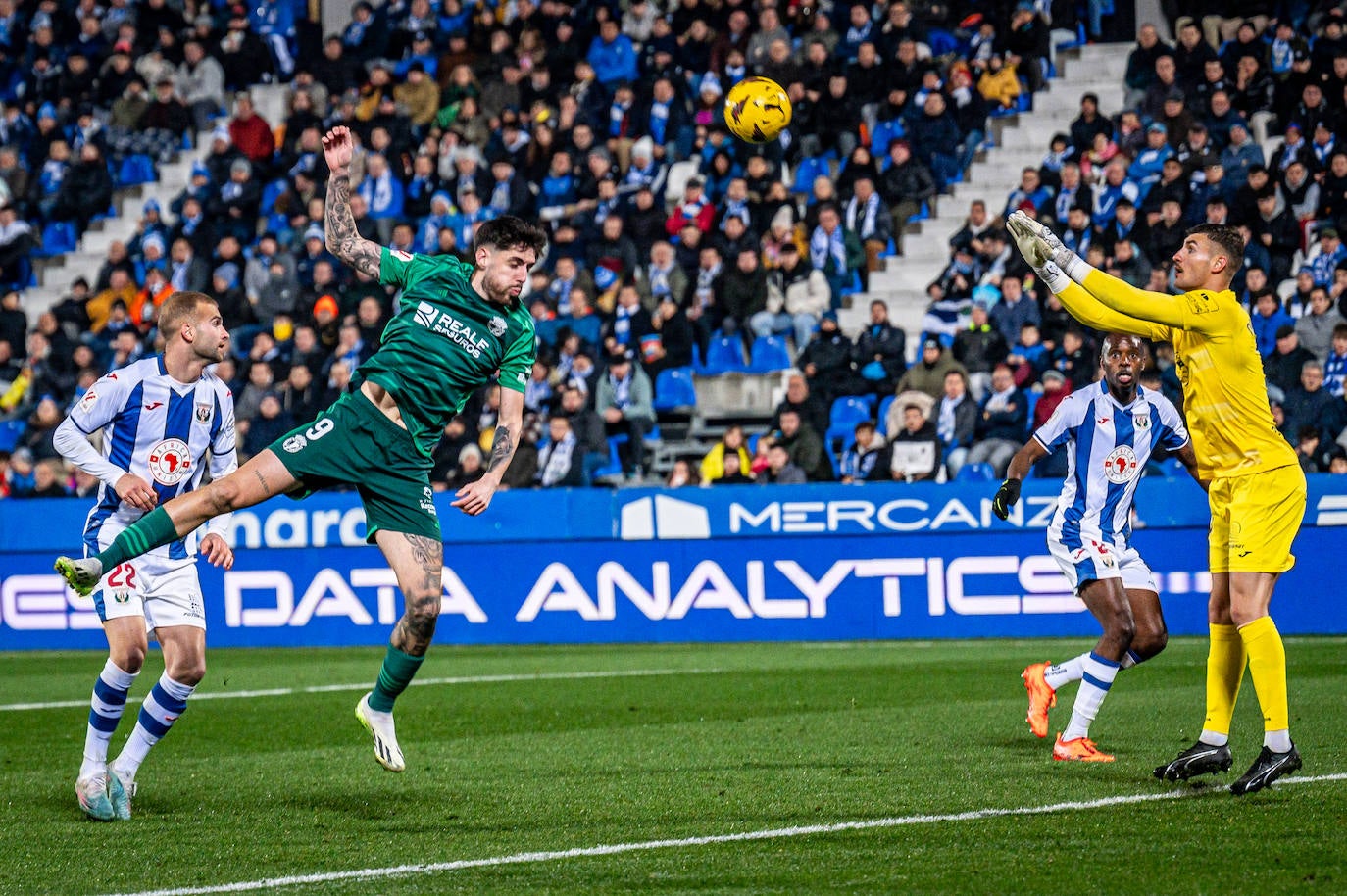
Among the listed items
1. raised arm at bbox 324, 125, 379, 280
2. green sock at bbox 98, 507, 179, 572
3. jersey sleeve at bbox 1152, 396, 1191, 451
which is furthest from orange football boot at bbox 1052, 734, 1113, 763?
green sock at bbox 98, 507, 179, 572

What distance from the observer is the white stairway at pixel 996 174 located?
21.2 metres

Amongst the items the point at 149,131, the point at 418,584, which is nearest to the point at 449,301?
the point at 418,584

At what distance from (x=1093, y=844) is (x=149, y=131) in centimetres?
2300

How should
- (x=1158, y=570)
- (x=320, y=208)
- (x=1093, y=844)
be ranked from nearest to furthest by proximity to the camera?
(x=1093, y=844) → (x=1158, y=570) → (x=320, y=208)

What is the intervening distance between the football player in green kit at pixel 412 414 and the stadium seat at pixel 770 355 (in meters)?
12.1

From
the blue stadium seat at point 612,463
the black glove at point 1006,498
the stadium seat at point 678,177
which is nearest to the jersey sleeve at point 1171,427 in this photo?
the black glove at point 1006,498

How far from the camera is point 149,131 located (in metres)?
26.0

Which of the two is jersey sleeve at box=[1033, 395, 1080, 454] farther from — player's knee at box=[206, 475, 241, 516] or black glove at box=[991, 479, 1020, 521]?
player's knee at box=[206, 475, 241, 516]

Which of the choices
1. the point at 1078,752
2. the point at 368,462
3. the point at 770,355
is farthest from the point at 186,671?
the point at 770,355

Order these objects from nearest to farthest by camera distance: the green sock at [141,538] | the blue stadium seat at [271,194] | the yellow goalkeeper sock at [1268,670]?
the green sock at [141,538] < the yellow goalkeeper sock at [1268,670] < the blue stadium seat at [271,194]

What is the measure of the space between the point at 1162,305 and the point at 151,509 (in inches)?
175

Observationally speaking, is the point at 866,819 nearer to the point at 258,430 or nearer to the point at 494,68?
the point at 258,430

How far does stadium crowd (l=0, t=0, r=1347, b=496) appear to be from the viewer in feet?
60.0

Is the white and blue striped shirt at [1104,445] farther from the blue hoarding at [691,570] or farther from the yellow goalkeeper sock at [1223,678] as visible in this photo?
the blue hoarding at [691,570]
